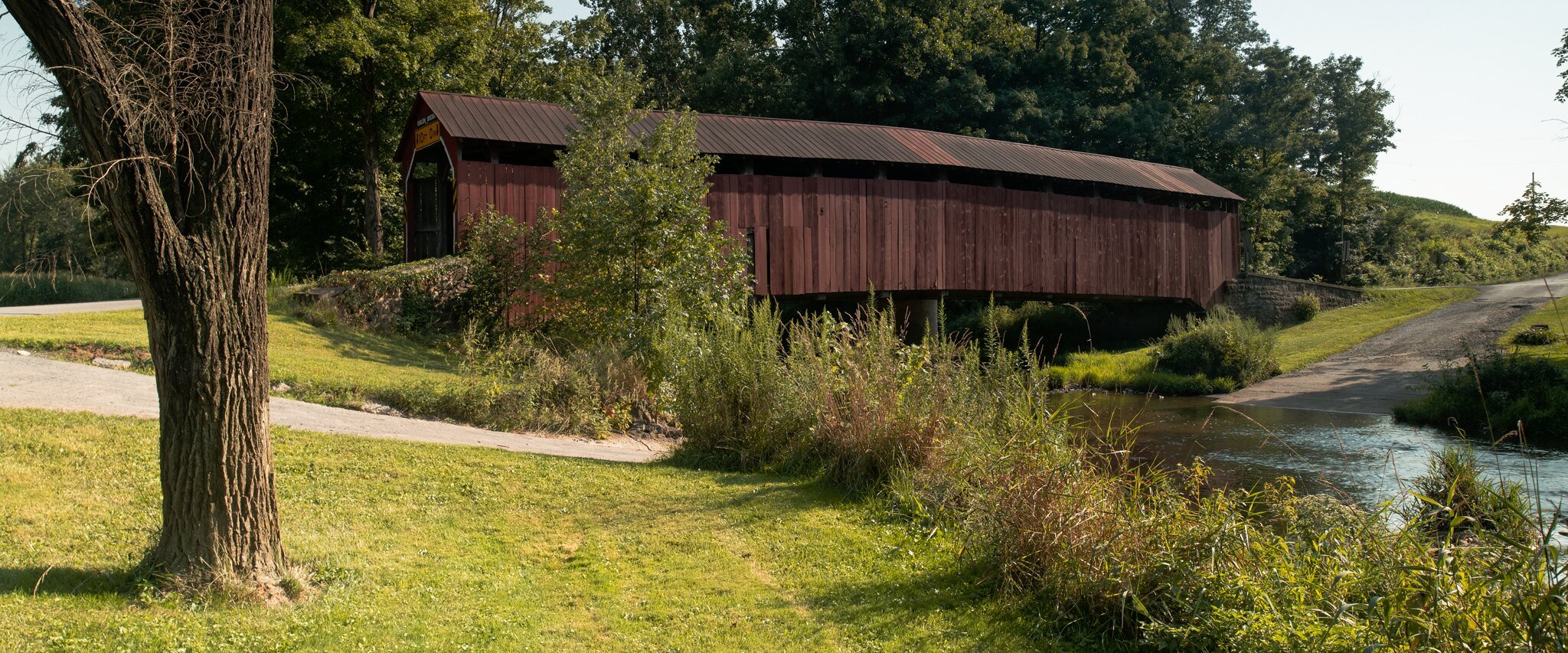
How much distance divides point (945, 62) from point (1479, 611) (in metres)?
A: 29.5

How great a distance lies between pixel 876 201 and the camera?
66.2ft

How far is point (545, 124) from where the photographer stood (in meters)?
17.3

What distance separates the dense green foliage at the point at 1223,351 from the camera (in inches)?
840

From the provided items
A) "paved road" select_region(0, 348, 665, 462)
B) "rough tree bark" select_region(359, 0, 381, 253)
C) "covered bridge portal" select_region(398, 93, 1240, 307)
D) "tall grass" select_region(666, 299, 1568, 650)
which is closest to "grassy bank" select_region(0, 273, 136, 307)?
"rough tree bark" select_region(359, 0, 381, 253)

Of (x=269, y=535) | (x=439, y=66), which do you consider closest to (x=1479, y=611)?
(x=269, y=535)

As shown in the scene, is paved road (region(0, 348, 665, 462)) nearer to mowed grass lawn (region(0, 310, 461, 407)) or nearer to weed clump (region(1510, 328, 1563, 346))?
mowed grass lawn (region(0, 310, 461, 407))

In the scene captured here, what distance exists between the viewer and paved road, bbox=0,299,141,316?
1298cm

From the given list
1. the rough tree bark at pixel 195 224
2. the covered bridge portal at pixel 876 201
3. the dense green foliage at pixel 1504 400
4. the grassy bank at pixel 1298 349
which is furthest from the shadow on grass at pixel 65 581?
the grassy bank at pixel 1298 349

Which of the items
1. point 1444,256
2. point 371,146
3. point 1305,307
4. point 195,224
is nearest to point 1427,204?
point 1444,256

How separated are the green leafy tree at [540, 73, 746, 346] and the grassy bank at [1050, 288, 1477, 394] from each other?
11231 millimetres

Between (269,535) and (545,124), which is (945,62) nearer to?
(545,124)

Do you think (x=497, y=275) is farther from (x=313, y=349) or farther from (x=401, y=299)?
(x=313, y=349)

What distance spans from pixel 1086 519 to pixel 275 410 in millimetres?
7115

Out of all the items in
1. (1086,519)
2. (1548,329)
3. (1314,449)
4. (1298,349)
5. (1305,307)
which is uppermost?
(1305,307)
